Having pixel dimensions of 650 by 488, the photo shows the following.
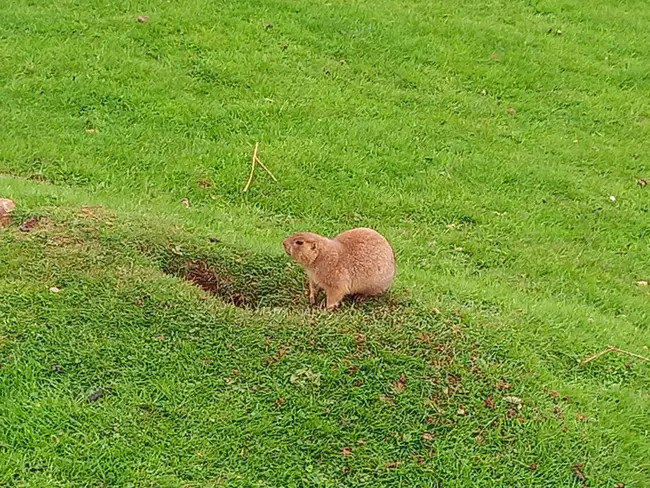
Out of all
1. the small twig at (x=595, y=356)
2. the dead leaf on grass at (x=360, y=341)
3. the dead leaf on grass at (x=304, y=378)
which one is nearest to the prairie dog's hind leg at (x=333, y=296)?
the dead leaf on grass at (x=360, y=341)

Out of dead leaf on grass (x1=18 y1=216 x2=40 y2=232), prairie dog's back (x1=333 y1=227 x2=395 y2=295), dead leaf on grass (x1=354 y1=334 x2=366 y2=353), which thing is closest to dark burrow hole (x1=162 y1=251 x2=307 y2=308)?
prairie dog's back (x1=333 y1=227 x2=395 y2=295)

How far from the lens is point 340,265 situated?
4.04 metres

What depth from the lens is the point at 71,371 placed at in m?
3.49

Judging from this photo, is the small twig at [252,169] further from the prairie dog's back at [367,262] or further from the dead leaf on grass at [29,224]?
the prairie dog's back at [367,262]

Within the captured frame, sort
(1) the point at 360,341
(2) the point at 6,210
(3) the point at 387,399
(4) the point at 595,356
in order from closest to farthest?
(3) the point at 387,399, (1) the point at 360,341, (4) the point at 595,356, (2) the point at 6,210

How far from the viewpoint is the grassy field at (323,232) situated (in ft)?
11.1

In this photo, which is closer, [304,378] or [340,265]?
[304,378]

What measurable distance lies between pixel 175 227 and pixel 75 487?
198 centimetres

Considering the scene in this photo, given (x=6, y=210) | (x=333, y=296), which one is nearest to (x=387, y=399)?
(x=333, y=296)

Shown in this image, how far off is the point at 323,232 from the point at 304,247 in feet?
6.30

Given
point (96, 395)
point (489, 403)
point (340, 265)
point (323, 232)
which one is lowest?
point (323, 232)

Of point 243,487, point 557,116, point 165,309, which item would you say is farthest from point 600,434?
point 557,116

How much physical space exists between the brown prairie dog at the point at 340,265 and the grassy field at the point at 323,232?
4.5 inches

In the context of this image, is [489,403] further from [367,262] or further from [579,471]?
[367,262]
